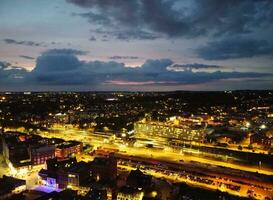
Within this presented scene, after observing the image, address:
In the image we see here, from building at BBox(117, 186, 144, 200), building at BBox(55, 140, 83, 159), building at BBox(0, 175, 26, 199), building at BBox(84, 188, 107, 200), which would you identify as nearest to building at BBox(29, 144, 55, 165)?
building at BBox(55, 140, 83, 159)

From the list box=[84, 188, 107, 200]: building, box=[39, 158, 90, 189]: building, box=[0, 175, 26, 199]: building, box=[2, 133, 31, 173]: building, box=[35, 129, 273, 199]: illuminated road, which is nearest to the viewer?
box=[84, 188, 107, 200]: building

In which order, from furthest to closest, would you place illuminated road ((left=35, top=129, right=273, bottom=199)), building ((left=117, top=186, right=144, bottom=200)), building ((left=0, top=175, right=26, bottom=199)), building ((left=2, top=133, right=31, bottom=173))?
building ((left=2, top=133, right=31, bottom=173))
illuminated road ((left=35, top=129, right=273, bottom=199))
building ((left=0, top=175, right=26, bottom=199))
building ((left=117, top=186, right=144, bottom=200))

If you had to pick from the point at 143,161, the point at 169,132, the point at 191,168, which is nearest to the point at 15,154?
the point at 143,161

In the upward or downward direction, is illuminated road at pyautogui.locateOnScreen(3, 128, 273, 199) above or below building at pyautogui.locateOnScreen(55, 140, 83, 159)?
below

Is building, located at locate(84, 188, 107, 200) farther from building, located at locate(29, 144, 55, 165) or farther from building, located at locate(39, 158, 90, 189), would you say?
building, located at locate(29, 144, 55, 165)


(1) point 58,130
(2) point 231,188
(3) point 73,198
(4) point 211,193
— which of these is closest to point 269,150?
(2) point 231,188

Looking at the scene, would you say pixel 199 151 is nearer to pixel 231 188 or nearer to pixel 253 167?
pixel 253 167

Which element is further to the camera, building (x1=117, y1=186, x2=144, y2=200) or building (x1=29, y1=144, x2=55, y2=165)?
building (x1=29, y1=144, x2=55, y2=165)
